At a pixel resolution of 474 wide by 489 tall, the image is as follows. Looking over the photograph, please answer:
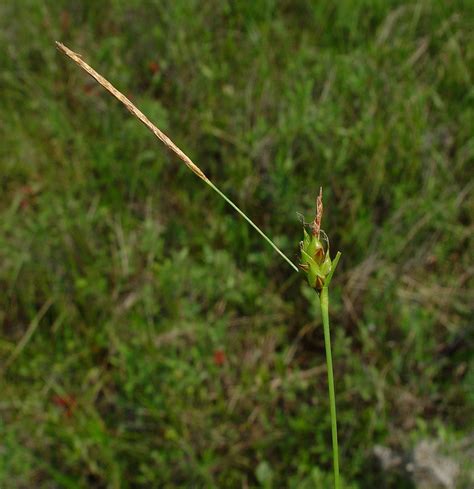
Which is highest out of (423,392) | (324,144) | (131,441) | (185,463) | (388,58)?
(388,58)

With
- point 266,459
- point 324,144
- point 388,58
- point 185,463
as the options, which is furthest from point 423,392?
point 388,58

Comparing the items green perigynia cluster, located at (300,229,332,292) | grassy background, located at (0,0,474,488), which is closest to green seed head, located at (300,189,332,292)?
green perigynia cluster, located at (300,229,332,292)

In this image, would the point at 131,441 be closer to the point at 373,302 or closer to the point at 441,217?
the point at 373,302

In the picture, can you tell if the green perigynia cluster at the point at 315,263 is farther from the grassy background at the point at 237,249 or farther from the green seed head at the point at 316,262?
the grassy background at the point at 237,249

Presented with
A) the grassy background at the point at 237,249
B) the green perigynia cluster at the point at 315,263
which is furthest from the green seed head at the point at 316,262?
the grassy background at the point at 237,249

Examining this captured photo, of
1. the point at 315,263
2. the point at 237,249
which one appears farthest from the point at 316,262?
the point at 237,249
